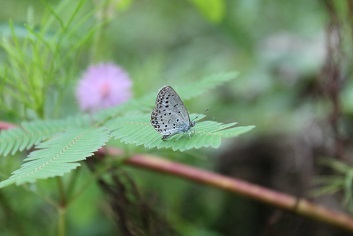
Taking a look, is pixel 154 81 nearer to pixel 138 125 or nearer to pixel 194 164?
pixel 194 164

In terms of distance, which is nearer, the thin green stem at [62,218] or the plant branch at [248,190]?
the thin green stem at [62,218]

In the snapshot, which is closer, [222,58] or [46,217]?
[46,217]

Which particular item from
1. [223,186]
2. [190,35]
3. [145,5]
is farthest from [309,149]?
[145,5]

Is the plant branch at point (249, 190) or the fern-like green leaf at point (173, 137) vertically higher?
the fern-like green leaf at point (173, 137)

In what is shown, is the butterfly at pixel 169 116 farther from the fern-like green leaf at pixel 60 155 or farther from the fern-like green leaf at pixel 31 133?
the fern-like green leaf at pixel 31 133

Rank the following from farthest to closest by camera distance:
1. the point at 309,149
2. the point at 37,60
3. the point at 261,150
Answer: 1. the point at 261,150
2. the point at 309,149
3. the point at 37,60

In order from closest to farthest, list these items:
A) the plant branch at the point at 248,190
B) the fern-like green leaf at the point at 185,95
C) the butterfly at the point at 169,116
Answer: the butterfly at the point at 169,116, the fern-like green leaf at the point at 185,95, the plant branch at the point at 248,190

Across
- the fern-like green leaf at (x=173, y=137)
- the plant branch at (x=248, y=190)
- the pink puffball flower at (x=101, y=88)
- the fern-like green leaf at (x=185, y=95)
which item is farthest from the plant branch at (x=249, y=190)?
the fern-like green leaf at (x=173, y=137)
